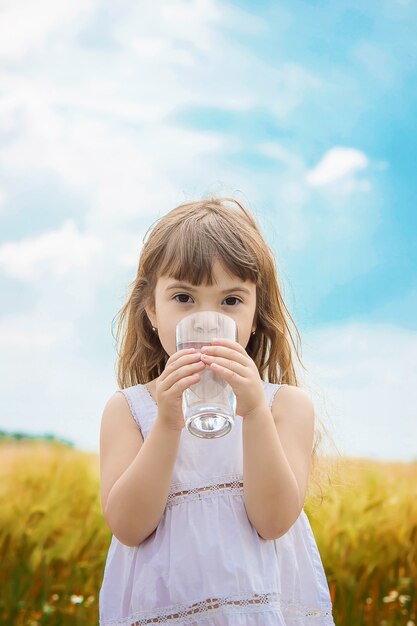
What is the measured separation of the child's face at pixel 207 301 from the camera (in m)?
1.82

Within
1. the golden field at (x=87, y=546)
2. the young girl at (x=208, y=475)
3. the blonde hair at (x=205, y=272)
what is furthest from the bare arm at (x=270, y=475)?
the golden field at (x=87, y=546)

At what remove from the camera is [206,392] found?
5.38ft

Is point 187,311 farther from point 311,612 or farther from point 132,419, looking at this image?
point 311,612

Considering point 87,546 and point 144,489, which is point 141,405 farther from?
point 87,546

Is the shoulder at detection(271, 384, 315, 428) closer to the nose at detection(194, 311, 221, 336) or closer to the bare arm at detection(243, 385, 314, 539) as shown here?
the bare arm at detection(243, 385, 314, 539)

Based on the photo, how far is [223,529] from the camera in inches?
69.9

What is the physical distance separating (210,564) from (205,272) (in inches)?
24.9

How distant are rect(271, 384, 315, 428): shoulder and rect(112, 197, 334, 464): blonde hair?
9.3 inches

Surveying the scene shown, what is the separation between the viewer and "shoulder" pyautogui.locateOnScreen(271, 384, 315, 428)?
6.34 feet

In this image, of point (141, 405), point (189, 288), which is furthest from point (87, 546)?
point (189, 288)

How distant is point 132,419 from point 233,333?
1.34ft

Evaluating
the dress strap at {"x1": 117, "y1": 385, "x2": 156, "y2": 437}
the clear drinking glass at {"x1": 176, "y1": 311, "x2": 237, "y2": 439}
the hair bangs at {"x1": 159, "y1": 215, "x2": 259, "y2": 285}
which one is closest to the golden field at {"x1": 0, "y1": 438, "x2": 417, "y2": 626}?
the dress strap at {"x1": 117, "y1": 385, "x2": 156, "y2": 437}

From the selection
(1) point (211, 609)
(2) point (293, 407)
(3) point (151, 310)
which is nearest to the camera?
(1) point (211, 609)

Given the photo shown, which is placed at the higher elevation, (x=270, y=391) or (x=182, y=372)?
(x=270, y=391)
